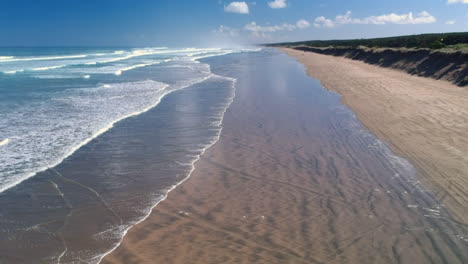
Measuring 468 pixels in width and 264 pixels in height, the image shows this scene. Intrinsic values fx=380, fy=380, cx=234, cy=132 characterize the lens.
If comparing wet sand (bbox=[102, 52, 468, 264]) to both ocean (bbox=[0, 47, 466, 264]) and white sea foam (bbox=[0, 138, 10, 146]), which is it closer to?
ocean (bbox=[0, 47, 466, 264])

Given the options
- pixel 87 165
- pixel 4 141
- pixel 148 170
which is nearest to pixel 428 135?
pixel 148 170

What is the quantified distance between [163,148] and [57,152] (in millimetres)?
2609

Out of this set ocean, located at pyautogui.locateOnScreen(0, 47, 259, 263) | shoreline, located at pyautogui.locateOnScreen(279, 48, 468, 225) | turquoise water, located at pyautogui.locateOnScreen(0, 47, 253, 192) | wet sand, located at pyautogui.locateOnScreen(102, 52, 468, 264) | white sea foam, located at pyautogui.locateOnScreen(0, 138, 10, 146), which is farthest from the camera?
white sea foam, located at pyautogui.locateOnScreen(0, 138, 10, 146)

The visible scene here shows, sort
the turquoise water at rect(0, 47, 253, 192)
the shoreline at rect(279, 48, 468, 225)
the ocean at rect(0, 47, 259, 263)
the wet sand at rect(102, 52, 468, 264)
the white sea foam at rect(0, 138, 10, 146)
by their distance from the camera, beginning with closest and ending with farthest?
the wet sand at rect(102, 52, 468, 264) < the ocean at rect(0, 47, 259, 263) < the shoreline at rect(279, 48, 468, 225) < the turquoise water at rect(0, 47, 253, 192) < the white sea foam at rect(0, 138, 10, 146)

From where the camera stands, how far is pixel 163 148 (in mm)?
9820

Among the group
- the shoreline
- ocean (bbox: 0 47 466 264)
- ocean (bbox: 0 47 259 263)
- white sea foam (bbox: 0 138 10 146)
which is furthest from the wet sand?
white sea foam (bbox: 0 138 10 146)

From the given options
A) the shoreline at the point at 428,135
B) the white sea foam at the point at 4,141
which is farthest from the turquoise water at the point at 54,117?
the shoreline at the point at 428,135

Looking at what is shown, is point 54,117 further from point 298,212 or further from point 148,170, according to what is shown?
point 298,212

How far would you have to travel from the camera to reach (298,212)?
624 centimetres

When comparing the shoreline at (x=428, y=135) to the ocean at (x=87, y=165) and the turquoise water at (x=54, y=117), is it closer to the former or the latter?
the ocean at (x=87, y=165)

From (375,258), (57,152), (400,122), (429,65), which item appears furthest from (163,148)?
(429,65)

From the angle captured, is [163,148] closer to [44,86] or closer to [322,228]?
[322,228]

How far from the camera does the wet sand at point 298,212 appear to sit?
506 cm

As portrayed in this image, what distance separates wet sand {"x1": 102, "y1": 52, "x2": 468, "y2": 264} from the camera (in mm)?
5062
